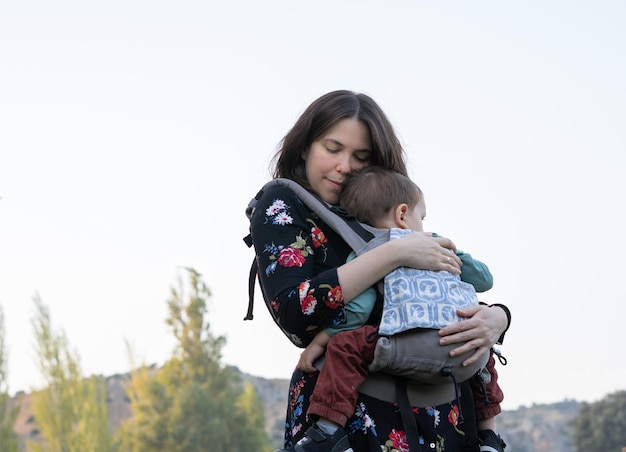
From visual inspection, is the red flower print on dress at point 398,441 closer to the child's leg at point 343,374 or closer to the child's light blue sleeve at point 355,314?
the child's leg at point 343,374

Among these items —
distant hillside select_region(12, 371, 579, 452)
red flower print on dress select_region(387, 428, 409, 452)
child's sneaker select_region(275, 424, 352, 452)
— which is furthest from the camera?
distant hillside select_region(12, 371, 579, 452)

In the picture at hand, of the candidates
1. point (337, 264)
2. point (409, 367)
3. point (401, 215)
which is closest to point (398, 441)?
point (409, 367)

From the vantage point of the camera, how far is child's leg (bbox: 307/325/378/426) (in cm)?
221

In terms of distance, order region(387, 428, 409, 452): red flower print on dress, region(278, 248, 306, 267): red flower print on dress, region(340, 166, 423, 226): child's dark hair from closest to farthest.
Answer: region(387, 428, 409, 452): red flower print on dress
region(278, 248, 306, 267): red flower print on dress
region(340, 166, 423, 226): child's dark hair

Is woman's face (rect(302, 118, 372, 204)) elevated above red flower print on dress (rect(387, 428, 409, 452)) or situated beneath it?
elevated above

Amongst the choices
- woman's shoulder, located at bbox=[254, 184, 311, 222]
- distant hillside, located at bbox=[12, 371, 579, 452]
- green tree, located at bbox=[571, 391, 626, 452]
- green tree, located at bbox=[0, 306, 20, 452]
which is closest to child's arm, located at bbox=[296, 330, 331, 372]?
woman's shoulder, located at bbox=[254, 184, 311, 222]

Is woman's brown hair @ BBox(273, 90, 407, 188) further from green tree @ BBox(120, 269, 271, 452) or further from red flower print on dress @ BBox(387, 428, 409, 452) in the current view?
green tree @ BBox(120, 269, 271, 452)

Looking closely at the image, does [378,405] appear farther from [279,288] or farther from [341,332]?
[279,288]

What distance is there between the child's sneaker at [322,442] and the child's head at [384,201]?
2.04ft

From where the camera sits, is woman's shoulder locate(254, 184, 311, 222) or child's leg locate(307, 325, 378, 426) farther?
woman's shoulder locate(254, 184, 311, 222)

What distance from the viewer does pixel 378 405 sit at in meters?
2.30

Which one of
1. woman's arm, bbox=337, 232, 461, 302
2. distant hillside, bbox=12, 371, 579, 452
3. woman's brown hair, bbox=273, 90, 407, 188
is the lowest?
woman's arm, bbox=337, 232, 461, 302

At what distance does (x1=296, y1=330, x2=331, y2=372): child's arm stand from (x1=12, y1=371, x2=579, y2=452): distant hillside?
130 feet

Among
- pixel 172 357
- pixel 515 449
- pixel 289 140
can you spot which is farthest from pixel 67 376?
pixel 515 449
